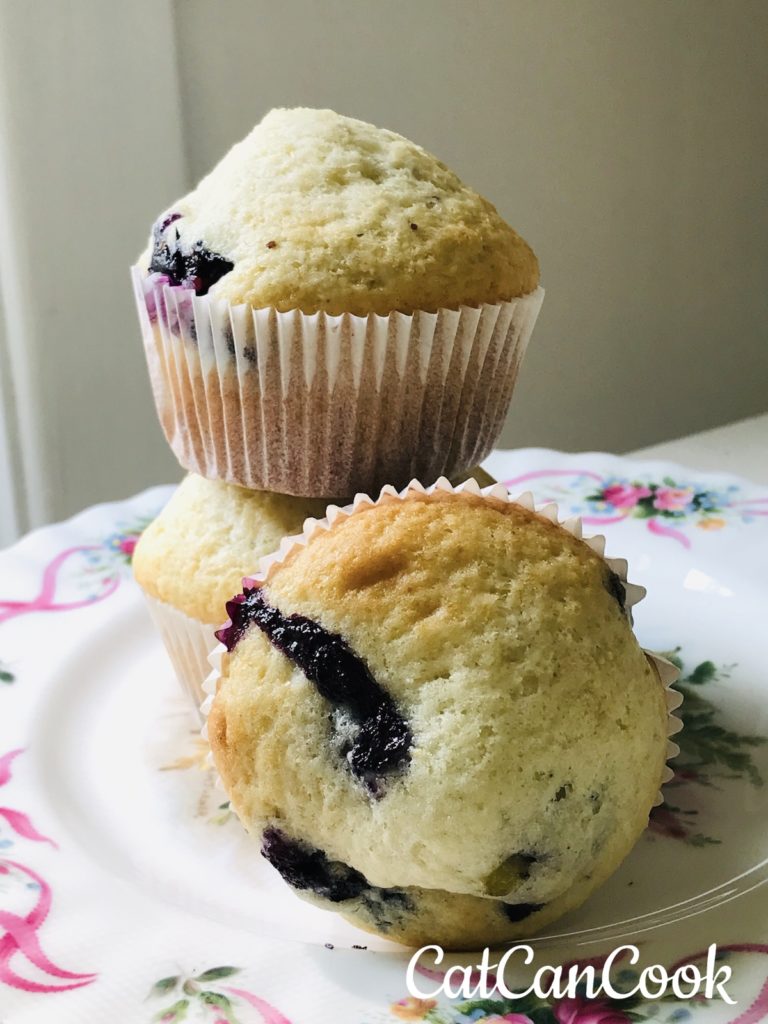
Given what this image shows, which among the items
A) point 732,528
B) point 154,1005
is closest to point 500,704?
point 154,1005

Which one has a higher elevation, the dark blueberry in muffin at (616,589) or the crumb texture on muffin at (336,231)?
the crumb texture on muffin at (336,231)

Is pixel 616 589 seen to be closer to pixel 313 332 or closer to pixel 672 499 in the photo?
pixel 313 332

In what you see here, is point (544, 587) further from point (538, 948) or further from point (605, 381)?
point (605, 381)

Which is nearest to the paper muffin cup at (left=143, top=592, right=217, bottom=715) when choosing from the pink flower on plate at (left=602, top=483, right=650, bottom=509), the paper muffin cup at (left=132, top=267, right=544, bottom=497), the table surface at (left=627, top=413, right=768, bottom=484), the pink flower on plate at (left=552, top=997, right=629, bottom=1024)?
the paper muffin cup at (left=132, top=267, right=544, bottom=497)

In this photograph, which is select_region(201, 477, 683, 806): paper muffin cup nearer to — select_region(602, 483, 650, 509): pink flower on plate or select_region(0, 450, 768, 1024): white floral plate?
select_region(0, 450, 768, 1024): white floral plate

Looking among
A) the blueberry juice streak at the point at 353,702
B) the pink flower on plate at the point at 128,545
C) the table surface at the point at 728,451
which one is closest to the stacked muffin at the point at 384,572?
the blueberry juice streak at the point at 353,702

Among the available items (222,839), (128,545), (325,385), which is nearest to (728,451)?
(128,545)

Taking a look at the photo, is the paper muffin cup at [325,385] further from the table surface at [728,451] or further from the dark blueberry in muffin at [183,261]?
the table surface at [728,451]
